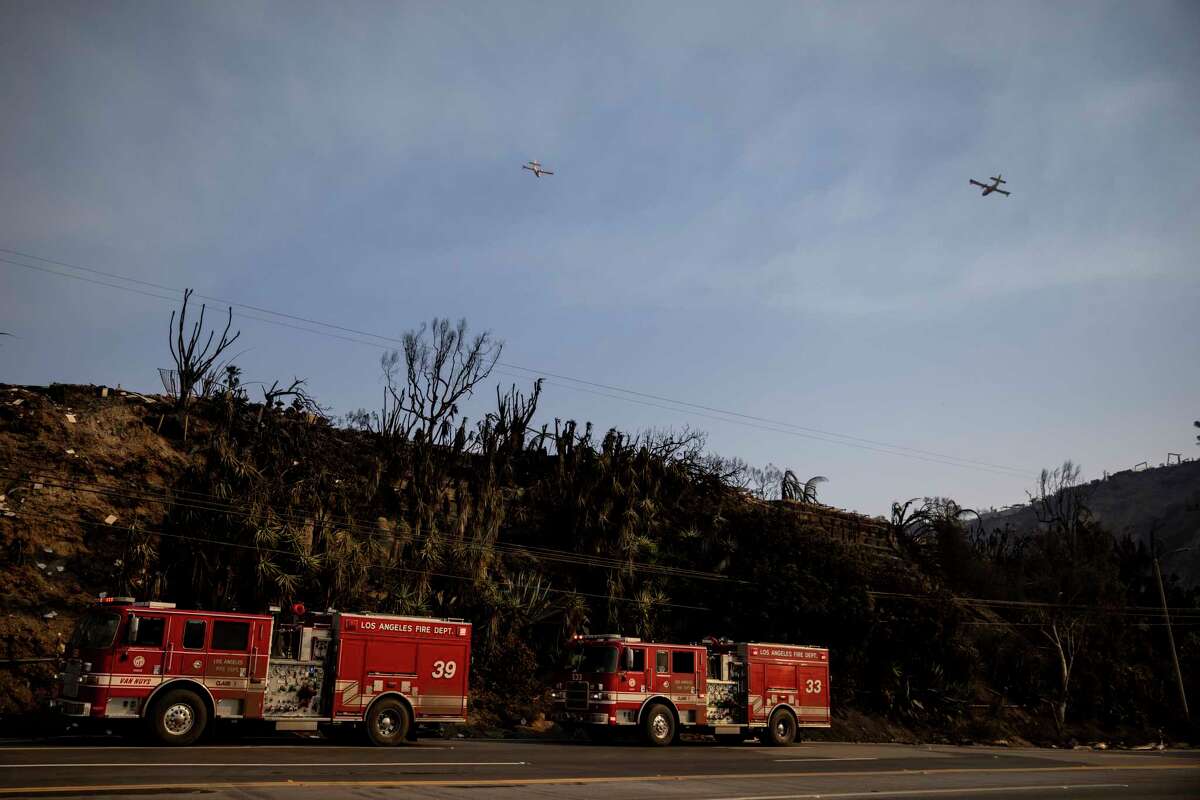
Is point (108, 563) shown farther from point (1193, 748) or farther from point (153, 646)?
point (1193, 748)

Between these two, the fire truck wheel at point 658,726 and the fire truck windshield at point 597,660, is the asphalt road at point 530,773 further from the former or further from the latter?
the fire truck windshield at point 597,660

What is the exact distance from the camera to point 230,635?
2031 centimetres

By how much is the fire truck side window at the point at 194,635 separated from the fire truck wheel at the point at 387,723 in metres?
4.40

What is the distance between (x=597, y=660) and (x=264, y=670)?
9.45 metres

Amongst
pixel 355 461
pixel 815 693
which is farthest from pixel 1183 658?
pixel 355 461

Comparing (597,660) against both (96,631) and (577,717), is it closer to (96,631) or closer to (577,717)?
(577,717)

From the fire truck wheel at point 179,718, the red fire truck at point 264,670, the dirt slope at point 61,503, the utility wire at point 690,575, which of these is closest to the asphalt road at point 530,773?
the fire truck wheel at point 179,718

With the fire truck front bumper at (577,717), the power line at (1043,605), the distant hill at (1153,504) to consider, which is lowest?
the fire truck front bumper at (577,717)

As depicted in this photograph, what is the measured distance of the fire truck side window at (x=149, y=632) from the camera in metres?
19.2

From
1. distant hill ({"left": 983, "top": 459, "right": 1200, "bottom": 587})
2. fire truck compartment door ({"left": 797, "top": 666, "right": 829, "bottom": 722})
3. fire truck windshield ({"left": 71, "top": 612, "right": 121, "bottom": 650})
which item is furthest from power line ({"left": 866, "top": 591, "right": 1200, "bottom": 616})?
distant hill ({"left": 983, "top": 459, "right": 1200, "bottom": 587})

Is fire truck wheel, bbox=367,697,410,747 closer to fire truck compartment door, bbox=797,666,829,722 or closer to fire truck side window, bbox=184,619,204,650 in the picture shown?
fire truck side window, bbox=184,619,204,650

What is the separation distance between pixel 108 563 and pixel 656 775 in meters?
21.6

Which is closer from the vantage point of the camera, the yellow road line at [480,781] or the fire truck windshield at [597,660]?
the yellow road line at [480,781]

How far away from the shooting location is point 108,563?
2959cm
